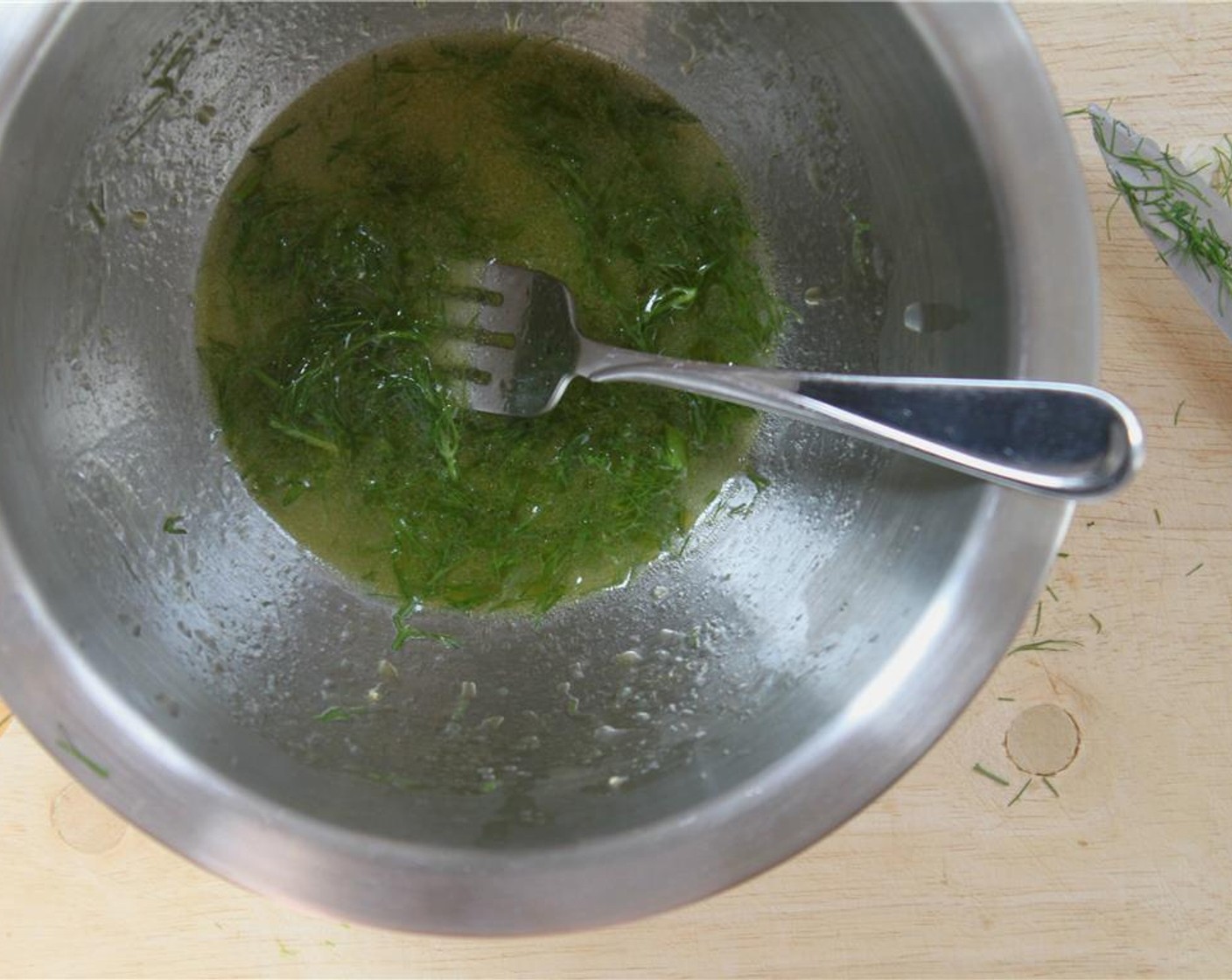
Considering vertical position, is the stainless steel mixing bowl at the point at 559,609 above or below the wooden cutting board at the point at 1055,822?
above

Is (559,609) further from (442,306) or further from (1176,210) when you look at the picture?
(1176,210)

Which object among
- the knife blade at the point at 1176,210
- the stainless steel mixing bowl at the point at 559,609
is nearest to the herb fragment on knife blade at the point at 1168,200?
the knife blade at the point at 1176,210

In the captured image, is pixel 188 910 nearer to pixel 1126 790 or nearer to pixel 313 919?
pixel 313 919

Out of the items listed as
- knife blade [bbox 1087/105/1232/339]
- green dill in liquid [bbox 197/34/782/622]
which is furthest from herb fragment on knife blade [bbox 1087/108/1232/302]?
green dill in liquid [bbox 197/34/782/622]

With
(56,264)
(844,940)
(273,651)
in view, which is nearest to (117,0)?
(56,264)

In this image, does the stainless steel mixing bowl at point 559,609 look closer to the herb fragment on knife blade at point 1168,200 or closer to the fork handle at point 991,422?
the fork handle at point 991,422

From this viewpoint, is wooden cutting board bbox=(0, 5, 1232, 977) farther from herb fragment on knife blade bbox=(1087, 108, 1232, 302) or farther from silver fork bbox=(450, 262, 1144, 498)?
silver fork bbox=(450, 262, 1144, 498)
